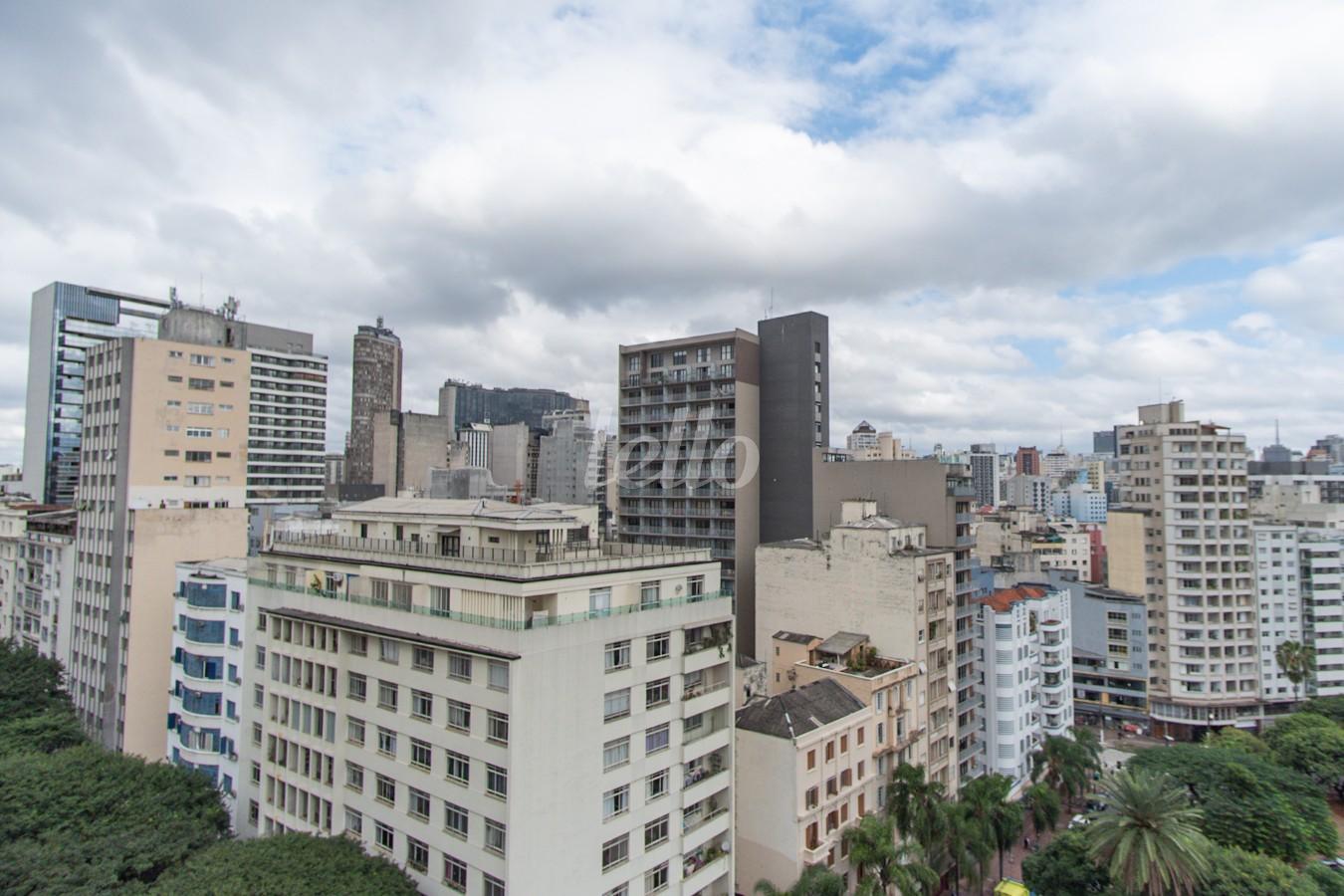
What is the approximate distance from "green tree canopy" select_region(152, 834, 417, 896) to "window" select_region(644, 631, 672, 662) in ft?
46.1

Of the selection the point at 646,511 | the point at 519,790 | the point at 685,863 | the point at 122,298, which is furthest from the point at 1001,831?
the point at 122,298

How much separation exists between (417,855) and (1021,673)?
58842mm

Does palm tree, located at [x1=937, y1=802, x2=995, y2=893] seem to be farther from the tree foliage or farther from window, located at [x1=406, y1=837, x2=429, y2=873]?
window, located at [x1=406, y1=837, x2=429, y2=873]

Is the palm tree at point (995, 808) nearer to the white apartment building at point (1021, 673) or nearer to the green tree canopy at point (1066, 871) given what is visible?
the green tree canopy at point (1066, 871)

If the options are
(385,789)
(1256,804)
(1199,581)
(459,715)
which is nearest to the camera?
(459,715)

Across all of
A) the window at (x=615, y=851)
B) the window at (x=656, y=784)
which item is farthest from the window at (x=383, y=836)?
the window at (x=656, y=784)

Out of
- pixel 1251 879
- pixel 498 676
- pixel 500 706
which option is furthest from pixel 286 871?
pixel 1251 879

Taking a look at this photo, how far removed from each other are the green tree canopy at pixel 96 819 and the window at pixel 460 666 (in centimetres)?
1603

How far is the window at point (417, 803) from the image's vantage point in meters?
33.0

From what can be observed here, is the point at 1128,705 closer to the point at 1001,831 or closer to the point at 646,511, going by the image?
the point at 1001,831

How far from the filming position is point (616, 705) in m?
33.5

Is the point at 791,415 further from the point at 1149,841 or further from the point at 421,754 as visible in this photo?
the point at 421,754

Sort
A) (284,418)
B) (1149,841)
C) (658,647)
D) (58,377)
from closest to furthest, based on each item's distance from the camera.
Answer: (658,647) < (1149,841) < (58,377) < (284,418)

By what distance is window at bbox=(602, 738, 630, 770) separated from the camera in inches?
1283
